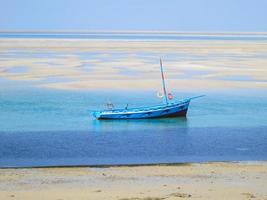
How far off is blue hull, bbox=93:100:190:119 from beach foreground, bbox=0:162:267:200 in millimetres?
8366

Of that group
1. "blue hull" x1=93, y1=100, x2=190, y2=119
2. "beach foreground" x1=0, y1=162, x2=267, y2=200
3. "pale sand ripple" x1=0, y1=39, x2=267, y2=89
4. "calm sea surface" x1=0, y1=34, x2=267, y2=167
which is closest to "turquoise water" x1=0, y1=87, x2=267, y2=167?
"calm sea surface" x1=0, y1=34, x2=267, y2=167

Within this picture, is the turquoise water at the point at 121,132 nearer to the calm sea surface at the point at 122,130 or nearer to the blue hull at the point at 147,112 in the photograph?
the calm sea surface at the point at 122,130

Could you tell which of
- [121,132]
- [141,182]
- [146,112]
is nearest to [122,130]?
[121,132]

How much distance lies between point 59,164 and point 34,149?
6.44ft

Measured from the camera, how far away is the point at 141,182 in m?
11.4

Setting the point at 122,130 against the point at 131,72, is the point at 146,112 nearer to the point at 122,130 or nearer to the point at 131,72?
the point at 122,130

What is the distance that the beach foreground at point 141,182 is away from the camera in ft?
33.9

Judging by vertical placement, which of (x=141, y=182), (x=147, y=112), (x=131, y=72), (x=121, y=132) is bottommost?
(x=141, y=182)

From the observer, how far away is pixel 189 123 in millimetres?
20844

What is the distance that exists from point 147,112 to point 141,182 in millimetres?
10447

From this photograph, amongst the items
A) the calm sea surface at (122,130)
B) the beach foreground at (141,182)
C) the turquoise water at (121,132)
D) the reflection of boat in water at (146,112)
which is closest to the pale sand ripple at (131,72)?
the calm sea surface at (122,130)

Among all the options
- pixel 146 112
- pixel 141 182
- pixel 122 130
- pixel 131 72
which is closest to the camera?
pixel 141 182

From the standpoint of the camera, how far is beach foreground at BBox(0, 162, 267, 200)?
10.3 metres

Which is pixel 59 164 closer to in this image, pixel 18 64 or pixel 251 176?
pixel 251 176
